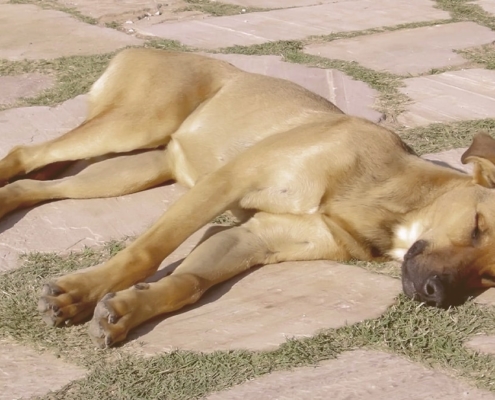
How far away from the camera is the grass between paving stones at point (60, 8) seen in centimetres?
813

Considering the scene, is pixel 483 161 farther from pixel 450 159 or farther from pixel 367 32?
pixel 367 32

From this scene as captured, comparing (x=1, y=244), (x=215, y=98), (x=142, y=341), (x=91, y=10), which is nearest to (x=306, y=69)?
(x=215, y=98)

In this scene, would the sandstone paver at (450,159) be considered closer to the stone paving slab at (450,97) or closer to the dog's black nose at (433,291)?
the stone paving slab at (450,97)

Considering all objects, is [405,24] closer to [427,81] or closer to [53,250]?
[427,81]

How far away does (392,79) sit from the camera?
698 cm

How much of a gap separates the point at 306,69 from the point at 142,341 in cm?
365

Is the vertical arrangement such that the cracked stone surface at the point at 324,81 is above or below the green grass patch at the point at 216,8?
below

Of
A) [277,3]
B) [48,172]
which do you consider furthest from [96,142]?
[277,3]

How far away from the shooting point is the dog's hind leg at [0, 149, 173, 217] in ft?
16.2

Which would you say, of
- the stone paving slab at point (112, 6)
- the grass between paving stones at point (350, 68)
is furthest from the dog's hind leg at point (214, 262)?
the stone paving slab at point (112, 6)

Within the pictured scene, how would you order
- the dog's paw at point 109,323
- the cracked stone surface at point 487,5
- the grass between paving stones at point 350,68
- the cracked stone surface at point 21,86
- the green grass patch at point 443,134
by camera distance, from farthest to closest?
the cracked stone surface at point 487,5 < the grass between paving stones at point 350,68 < the cracked stone surface at point 21,86 < the green grass patch at point 443,134 < the dog's paw at point 109,323

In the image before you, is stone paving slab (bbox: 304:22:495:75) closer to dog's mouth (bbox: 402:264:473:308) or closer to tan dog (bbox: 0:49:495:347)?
tan dog (bbox: 0:49:495:347)

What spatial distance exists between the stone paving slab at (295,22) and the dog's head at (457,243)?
3.37 meters

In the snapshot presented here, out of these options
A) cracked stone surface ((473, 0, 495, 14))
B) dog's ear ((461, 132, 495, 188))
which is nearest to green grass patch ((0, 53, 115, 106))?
dog's ear ((461, 132, 495, 188))
